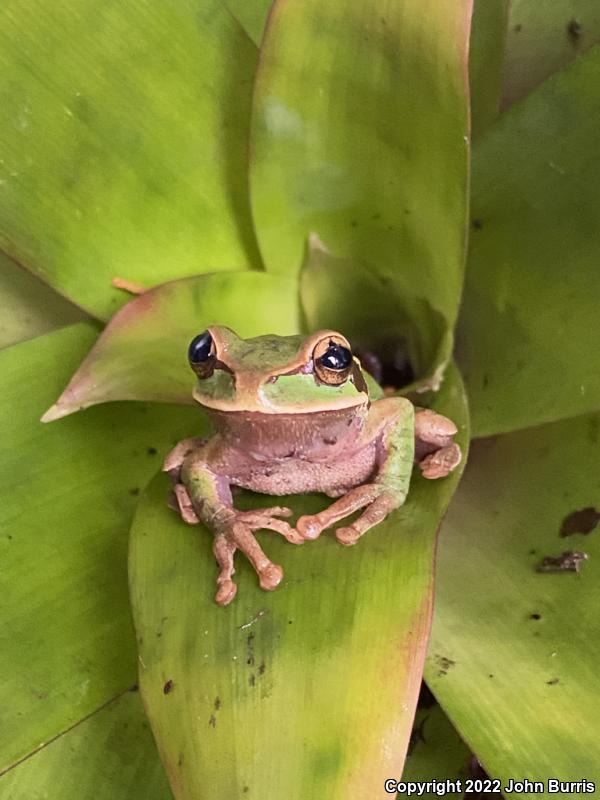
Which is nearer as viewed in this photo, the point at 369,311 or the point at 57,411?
the point at 57,411

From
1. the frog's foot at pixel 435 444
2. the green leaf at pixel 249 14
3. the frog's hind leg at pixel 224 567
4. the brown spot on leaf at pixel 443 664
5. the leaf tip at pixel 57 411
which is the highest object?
the green leaf at pixel 249 14

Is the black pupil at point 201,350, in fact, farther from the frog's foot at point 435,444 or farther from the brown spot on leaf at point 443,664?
the brown spot on leaf at point 443,664

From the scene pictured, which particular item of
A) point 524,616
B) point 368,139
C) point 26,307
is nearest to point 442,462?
point 524,616

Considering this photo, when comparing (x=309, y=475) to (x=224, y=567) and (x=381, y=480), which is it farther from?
(x=224, y=567)

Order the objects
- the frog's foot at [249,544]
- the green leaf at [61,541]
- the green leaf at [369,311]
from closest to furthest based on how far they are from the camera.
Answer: the frog's foot at [249,544] → the green leaf at [61,541] → the green leaf at [369,311]

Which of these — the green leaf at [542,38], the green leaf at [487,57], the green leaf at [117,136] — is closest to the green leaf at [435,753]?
the green leaf at [117,136]

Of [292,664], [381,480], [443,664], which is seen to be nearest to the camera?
[292,664]
